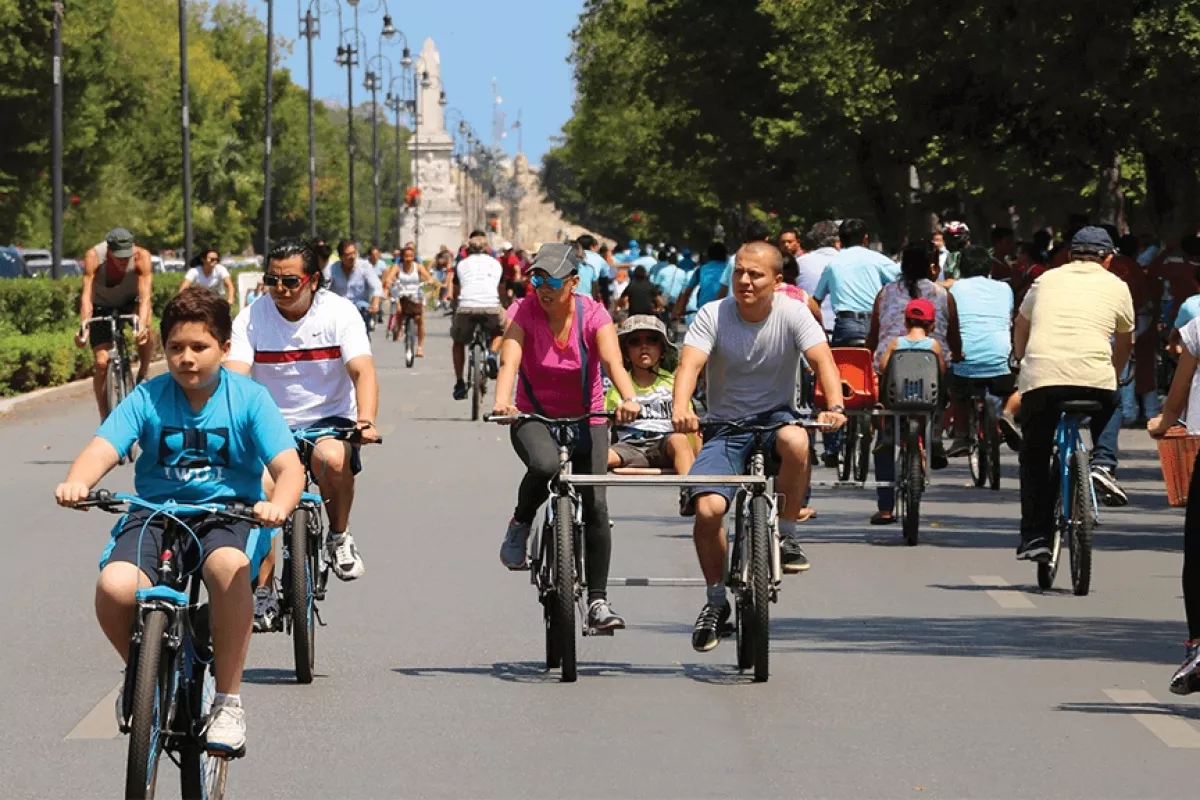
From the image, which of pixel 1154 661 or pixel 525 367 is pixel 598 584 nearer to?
pixel 525 367

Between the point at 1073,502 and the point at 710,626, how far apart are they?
10.0 ft

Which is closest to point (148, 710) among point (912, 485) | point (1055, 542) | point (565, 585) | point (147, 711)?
point (147, 711)

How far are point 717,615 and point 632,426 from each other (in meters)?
1.37

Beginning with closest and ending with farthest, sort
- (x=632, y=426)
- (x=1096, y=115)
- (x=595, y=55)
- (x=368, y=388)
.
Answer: (x=368, y=388), (x=632, y=426), (x=1096, y=115), (x=595, y=55)

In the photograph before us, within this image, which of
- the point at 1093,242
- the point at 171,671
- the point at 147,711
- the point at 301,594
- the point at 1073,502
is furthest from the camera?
the point at 1093,242

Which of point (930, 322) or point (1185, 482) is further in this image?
point (930, 322)

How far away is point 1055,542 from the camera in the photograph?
13.3 metres

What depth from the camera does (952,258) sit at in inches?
1036

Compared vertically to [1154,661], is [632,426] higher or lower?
higher

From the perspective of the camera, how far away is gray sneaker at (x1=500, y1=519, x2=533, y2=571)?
1086 centimetres

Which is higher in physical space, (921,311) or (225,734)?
(921,311)

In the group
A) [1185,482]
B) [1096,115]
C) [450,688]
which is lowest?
[450,688]

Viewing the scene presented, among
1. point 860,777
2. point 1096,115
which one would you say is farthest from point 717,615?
point 1096,115

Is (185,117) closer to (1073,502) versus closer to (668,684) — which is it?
(1073,502)
